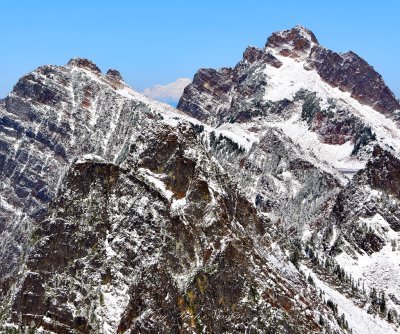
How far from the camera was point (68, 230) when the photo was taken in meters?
152

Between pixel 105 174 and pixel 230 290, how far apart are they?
134 ft

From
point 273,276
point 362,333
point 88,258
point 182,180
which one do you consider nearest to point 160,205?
point 182,180

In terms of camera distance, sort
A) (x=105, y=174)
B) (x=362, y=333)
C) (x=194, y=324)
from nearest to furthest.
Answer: (x=194, y=324) < (x=105, y=174) < (x=362, y=333)

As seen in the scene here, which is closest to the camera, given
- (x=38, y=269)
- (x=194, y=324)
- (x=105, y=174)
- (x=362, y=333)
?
(x=194, y=324)

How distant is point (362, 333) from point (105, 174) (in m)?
76.4

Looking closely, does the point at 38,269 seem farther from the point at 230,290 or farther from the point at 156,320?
the point at 230,290

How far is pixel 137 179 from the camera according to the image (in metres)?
155

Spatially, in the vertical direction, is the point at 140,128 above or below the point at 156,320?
above

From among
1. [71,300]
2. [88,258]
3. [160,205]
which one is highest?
[160,205]

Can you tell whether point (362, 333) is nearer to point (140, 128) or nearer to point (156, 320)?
point (156, 320)

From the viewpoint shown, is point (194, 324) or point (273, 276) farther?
point (273, 276)

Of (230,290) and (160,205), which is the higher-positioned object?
(160,205)

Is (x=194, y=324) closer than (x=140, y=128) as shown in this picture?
Yes

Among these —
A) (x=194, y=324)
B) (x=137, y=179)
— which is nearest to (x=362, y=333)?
(x=194, y=324)
